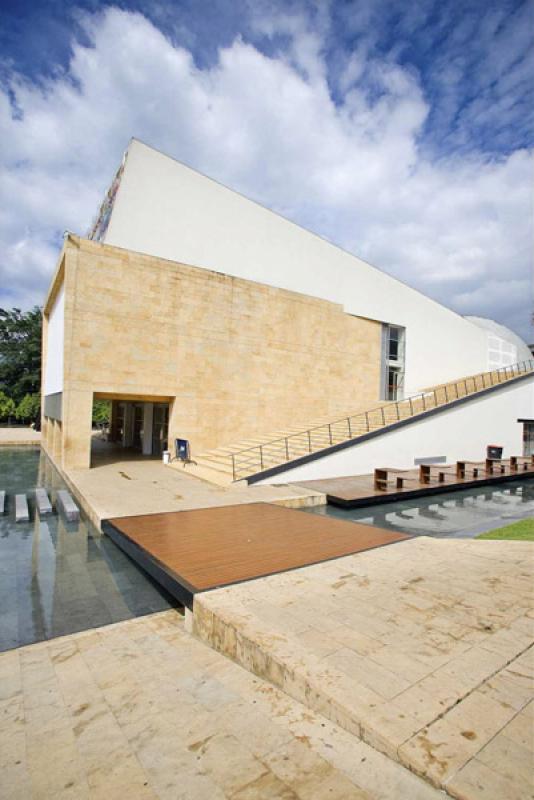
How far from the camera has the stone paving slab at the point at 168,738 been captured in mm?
2295

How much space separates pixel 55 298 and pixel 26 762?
20.7 meters

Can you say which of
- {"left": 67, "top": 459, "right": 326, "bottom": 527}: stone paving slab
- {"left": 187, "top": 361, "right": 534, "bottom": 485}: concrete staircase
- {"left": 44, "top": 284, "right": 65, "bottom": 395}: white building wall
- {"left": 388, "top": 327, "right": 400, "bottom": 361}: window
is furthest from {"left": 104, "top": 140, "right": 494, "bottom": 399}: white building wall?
{"left": 67, "top": 459, "right": 326, "bottom": 527}: stone paving slab

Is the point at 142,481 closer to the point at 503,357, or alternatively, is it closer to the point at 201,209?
the point at 201,209

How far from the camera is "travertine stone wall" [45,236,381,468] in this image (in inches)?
565

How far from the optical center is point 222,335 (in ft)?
57.1

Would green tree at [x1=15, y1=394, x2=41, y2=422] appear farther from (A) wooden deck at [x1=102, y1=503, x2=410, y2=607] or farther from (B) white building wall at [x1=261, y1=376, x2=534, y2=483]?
(A) wooden deck at [x1=102, y1=503, x2=410, y2=607]

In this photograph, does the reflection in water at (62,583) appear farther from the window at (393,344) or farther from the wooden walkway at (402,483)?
the window at (393,344)

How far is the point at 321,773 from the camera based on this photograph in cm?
237

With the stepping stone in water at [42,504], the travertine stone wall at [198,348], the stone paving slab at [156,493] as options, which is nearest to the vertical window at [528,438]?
the travertine stone wall at [198,348]

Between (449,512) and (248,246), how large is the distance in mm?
14492

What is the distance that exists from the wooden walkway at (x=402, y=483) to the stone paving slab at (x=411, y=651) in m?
5.26

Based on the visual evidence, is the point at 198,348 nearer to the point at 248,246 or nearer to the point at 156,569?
the point at 248,246

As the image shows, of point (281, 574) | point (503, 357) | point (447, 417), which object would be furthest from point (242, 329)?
point (503, 357)

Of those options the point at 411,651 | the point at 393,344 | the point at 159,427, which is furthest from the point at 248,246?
the point at 411,651
